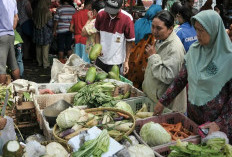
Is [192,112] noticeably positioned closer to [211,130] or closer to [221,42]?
[211,130]

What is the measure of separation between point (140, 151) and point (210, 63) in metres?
1.05

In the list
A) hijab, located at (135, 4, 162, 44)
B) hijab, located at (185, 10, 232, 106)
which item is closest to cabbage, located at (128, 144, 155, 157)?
hijab, located at (185, 10, 232, 106)

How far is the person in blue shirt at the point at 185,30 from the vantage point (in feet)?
14.7

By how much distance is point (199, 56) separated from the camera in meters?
2.81

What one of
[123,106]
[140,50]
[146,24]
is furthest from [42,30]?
[123,106]

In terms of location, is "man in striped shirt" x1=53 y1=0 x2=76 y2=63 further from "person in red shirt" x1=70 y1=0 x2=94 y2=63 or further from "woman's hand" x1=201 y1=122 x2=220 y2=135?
"woman's hand" x1=201 y1=122 x2=220 y2=135

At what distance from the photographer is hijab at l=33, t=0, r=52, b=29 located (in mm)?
8311

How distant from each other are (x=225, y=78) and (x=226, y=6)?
25.0ft

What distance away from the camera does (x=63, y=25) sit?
8344mm

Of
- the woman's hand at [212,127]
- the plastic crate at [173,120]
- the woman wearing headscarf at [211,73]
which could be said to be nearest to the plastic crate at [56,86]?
the plastic crate at [173,120]

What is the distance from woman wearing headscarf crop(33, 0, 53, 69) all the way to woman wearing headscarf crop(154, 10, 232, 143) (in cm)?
634

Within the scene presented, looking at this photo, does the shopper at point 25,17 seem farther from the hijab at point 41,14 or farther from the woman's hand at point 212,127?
the woman's hand at point 212,127

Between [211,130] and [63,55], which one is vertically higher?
[211,130]

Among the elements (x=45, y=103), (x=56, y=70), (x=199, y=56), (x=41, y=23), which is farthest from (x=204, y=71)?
(x=41, y=23)
